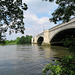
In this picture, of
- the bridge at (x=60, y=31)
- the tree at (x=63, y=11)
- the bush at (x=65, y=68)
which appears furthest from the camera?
the bridge at (x=60, y=31)

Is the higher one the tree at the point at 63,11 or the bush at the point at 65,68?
the tree at the point at 63,11

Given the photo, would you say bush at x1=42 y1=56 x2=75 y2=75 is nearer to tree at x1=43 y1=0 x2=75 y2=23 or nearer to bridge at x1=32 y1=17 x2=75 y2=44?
tree at x1=43 y1=0 x2=75 y2=23

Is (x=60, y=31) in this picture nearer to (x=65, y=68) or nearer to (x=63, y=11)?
(x=63, y=11)

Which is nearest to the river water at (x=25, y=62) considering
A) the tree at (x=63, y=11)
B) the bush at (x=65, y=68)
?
the bush at (x=65, y=68)

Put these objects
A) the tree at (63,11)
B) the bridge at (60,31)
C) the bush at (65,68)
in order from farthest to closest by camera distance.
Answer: the bridge at (60,31)
the tree at (63,11)
the bush at (65,68)

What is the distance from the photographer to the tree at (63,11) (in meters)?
4.73

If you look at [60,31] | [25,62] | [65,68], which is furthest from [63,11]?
[60,31]

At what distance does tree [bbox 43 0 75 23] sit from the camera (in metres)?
4.73

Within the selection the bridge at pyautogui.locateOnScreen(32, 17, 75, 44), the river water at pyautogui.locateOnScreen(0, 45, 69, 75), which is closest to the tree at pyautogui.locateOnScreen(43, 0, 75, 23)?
the river water at pyautogui.locateOnScreen(0, 45, 69, 75)

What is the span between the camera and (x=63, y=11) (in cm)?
516

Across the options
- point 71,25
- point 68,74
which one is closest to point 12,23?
point 68,74

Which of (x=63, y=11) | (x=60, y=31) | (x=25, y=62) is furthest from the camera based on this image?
(x=60, y=31)

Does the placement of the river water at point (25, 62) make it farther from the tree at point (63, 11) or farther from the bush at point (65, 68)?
the tree at point (63, 11)

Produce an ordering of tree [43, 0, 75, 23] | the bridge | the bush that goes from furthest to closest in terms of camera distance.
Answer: the bridge → tree [43, 0, 75, 23] → the bush
